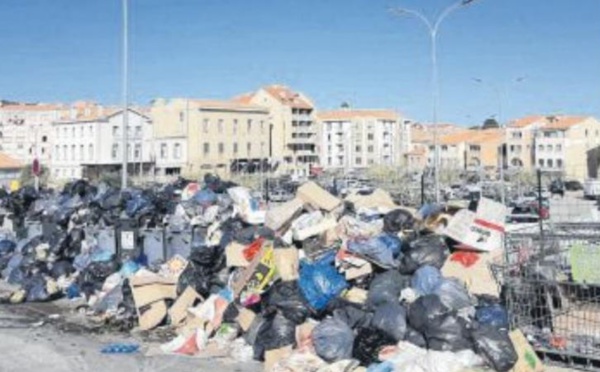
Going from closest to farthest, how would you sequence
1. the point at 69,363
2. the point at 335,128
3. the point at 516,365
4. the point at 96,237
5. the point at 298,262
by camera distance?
the point at 516,365 < the point at 69,363 < the point at 298,262 < the point at 96,237 < the point at 335,128

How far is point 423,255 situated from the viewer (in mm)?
9070

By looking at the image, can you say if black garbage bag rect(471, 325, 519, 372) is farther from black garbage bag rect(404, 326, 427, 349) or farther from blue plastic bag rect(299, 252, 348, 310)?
blue plastic bag rect(299, 252, 348, 310)

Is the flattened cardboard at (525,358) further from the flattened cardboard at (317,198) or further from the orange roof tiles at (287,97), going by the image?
the orange roof tiles at (287,97)

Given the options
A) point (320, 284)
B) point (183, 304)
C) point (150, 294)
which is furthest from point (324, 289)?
A: point (150, 294)

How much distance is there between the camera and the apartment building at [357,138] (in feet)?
347

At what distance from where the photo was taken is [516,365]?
7.46 m

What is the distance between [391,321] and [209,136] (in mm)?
77317

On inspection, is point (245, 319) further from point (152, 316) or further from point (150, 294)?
point (150, 294)

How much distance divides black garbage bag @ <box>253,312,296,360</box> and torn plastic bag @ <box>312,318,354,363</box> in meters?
0.50

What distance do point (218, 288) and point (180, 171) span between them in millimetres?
72532

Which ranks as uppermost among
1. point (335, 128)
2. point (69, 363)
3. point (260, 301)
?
point (335, 128)

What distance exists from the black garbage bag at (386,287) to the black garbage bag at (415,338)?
0.50m

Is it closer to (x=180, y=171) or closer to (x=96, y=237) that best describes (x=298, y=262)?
(x=96, y=237)

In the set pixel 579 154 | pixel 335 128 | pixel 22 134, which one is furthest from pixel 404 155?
pixel 22 134
